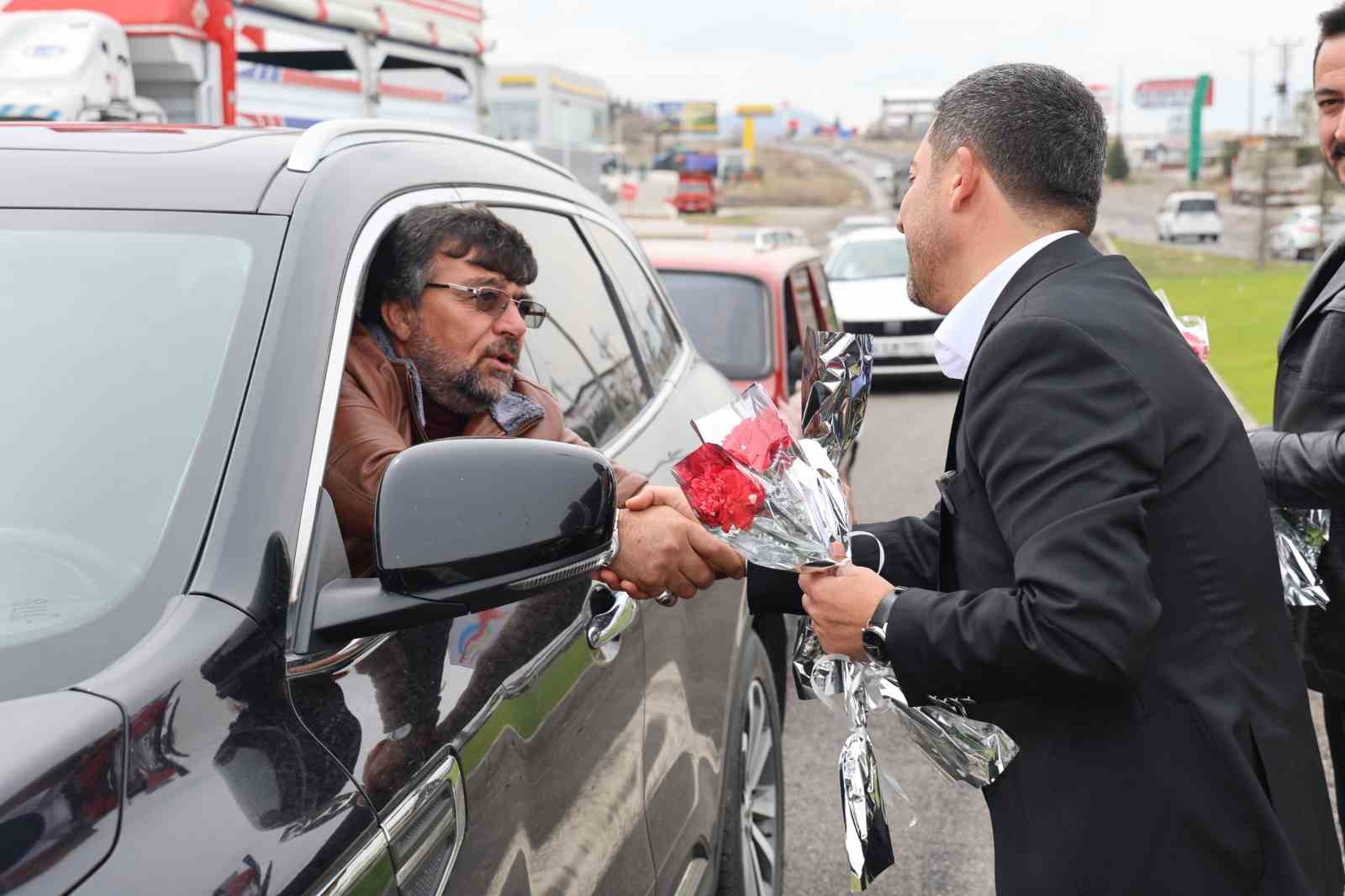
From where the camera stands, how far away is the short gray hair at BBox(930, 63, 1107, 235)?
6.64ft

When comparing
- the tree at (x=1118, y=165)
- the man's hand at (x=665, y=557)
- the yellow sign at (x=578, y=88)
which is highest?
the yellow sign at (x=578, y=88)

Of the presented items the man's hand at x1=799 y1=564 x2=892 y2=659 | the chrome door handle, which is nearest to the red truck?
the chrome door handle

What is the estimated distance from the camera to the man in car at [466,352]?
2617 millimetres

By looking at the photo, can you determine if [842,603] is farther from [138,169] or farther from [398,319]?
[138,169]

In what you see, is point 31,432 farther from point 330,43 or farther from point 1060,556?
point 330,43

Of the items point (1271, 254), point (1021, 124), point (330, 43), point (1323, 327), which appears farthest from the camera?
point (1271, 254)

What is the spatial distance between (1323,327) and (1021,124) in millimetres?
1388

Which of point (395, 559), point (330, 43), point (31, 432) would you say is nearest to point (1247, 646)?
point (395, 559)

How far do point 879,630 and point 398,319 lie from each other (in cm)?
123

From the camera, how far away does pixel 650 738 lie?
2672mm

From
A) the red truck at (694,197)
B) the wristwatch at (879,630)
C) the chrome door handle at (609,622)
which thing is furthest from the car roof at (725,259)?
the red truck at (694,197)

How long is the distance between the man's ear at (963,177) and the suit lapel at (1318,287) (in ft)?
4.71

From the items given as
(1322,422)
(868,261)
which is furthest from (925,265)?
(868,261)

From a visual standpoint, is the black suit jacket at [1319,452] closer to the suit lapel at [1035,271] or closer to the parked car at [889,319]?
the suit lapel at [1035,271]
